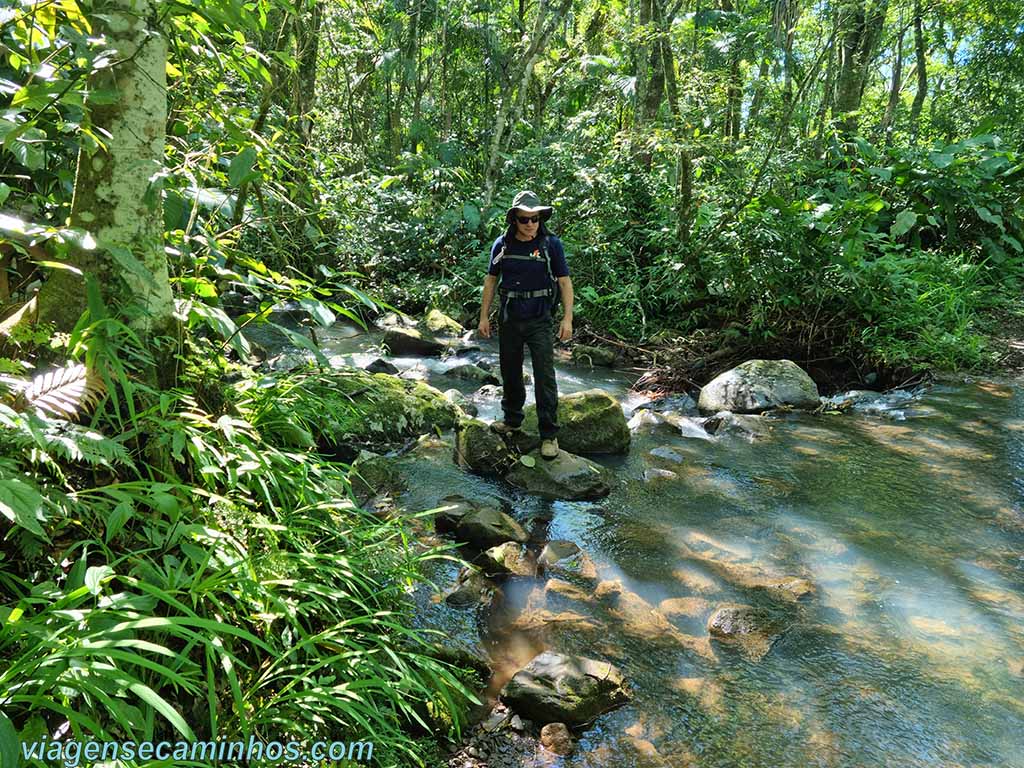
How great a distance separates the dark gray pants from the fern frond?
146 inches

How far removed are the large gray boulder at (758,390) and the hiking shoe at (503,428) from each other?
9.56 ft

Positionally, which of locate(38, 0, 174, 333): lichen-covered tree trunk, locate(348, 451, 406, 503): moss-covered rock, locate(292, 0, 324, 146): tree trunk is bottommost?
locate(348, 451, 406, 503): moss-covered rock

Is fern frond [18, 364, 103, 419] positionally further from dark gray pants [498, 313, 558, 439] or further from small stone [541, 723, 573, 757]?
dark gray pants [498, 313, 558, 439]

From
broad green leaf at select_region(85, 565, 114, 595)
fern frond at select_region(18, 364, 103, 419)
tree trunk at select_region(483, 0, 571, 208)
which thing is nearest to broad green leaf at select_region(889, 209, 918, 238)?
tree trunk at select_region(483, 0, 571, 208)

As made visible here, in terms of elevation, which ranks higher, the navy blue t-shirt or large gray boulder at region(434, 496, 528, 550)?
the navy blue t-shirt

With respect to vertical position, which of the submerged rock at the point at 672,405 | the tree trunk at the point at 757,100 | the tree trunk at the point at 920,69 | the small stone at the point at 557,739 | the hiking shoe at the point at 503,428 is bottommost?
the small stone at the point at 557,739

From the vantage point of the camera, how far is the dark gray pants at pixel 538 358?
225 inches

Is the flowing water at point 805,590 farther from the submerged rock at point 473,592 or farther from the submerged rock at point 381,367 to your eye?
the submerged rock at point 381,367

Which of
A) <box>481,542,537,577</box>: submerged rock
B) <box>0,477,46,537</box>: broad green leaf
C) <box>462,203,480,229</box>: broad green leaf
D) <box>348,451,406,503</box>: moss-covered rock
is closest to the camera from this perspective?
<box>0,477,46,537</box>: broad green leaf

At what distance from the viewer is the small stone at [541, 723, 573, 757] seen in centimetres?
280

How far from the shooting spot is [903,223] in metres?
10.6

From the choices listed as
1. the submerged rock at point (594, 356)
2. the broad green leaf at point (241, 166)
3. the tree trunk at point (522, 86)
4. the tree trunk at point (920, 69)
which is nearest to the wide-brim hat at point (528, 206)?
the broad green leaf at point (241, 166)

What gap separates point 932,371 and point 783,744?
A: 7.49 meters

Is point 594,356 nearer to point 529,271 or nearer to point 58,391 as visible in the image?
point 529,271
